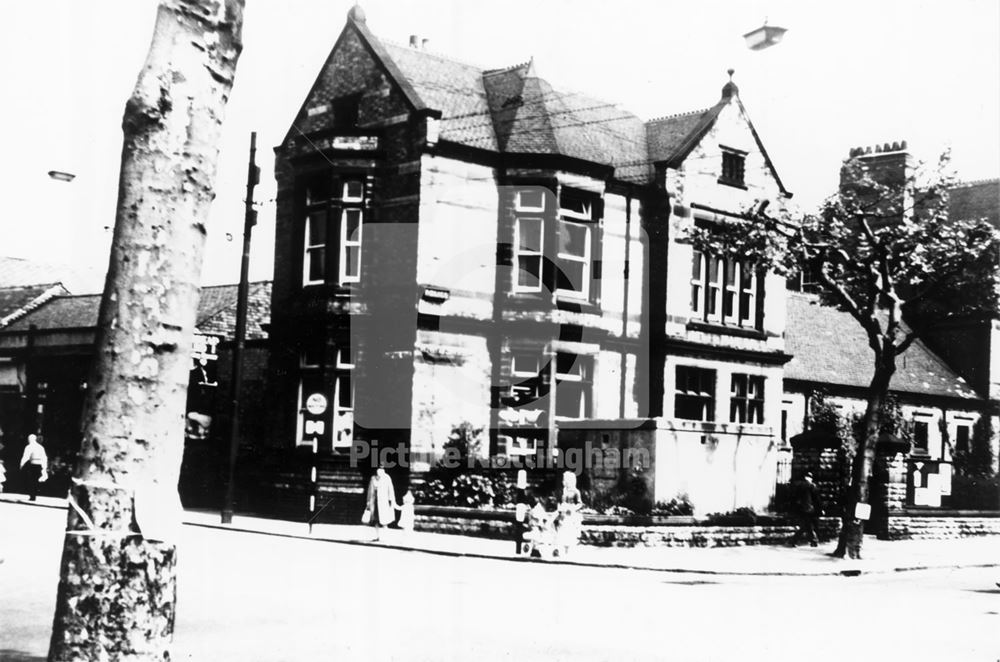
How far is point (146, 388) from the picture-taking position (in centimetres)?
503

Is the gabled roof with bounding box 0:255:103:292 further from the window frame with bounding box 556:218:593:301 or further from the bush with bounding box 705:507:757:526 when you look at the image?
the bush with bounding box 705:507:757:526

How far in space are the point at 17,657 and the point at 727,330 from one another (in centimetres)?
2524

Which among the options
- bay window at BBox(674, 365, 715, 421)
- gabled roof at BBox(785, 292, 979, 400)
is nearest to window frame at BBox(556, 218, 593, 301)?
bay window at BBox(674, 365, 715, 421)

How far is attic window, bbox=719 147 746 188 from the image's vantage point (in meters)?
31.6

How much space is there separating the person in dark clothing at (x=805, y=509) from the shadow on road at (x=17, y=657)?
1821 centimetres

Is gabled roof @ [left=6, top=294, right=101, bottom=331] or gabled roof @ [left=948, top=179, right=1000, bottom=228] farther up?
gabled roof @ [left=948, top=179, right=1000, bottom=228]

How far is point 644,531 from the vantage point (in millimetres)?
21016

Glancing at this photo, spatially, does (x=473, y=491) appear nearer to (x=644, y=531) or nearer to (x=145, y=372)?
(x=644, y=531)

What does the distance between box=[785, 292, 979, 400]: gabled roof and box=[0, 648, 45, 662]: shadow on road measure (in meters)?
30.9

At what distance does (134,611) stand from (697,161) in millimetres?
27405

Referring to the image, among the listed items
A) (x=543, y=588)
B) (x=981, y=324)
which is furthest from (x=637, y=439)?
(x=981, y=324)

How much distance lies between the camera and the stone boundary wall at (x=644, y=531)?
68.8 feet

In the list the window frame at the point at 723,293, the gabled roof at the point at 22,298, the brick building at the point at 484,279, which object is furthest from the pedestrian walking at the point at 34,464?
the window frame at the point at 723,293

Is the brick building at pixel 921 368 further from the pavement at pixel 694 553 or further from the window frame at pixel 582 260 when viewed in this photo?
the pavement at pixel 694 553
